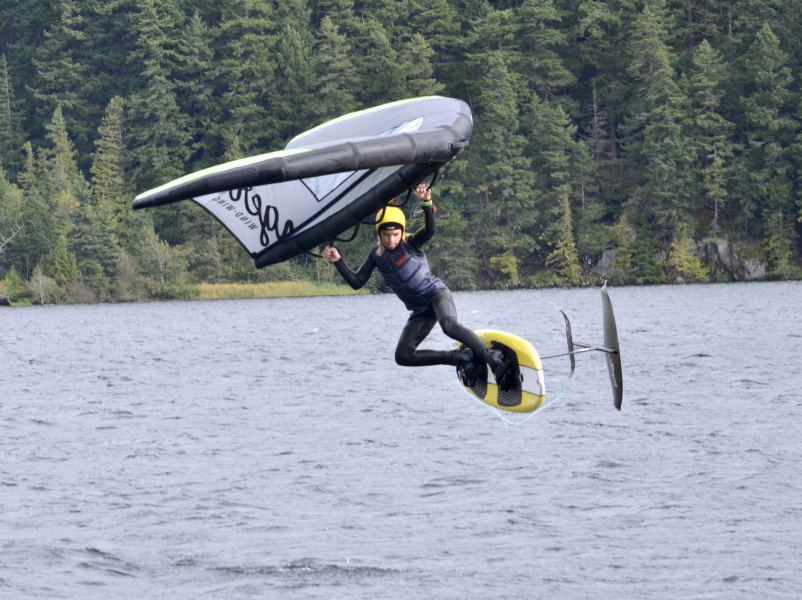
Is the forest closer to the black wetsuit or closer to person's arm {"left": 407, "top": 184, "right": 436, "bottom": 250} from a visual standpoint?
the black wetsuit

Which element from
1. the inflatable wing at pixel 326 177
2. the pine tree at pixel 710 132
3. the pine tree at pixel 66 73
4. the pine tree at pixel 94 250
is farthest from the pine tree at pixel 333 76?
the inflatable wing at pixel 326 177

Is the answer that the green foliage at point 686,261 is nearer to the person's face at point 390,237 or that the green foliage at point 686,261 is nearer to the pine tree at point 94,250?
the pine tree at point 94,250

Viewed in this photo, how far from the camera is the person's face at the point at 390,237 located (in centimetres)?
1588

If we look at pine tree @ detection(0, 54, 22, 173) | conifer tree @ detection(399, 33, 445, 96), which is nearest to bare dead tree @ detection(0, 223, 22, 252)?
pine tree @ detection(0, 54, 22, 173)

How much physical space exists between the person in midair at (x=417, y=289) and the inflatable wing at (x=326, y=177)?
0.42 metres

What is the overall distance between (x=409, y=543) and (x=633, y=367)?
2835 cm

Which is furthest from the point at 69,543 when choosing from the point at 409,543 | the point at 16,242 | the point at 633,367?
the point at 16,242

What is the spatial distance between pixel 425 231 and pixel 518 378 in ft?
9.32

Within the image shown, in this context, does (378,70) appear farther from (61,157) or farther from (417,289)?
(417,289)

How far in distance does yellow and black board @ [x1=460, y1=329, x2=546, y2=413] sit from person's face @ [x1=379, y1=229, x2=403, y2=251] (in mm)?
2130

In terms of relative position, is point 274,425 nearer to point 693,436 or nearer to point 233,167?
point 693,436

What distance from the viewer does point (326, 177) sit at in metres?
15.5

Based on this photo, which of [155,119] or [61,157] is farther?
[155,119]

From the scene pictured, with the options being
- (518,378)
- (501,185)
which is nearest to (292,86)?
(501,185)
